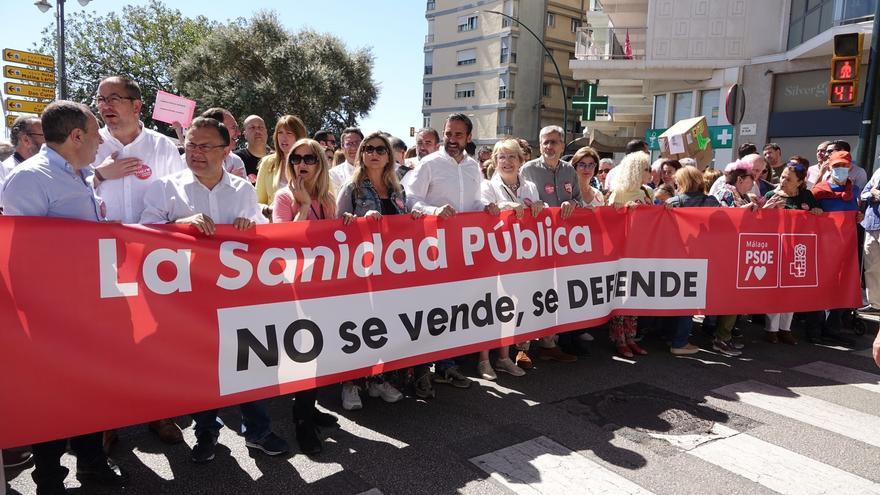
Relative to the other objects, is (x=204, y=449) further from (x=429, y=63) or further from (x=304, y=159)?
(x=429, y=63)

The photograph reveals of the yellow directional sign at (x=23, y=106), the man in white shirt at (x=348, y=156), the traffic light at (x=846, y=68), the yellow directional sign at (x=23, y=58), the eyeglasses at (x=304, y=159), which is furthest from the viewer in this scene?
the yellow directional sign at (x=23, y=106)

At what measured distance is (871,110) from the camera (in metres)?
8.48

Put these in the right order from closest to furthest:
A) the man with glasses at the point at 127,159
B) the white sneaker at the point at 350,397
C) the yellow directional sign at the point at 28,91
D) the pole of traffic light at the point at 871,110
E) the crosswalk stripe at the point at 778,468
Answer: the crosswalk stripe at the point at 778,468 → the man with glasses at the point at 127,159 → the white sneaker at the point at 350,397 → the pole of traffic light at the point at 871,110 → the yellow directional sign at the point at 28,91

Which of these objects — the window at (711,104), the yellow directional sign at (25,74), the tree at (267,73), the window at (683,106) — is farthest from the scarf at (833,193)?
the tree at (267,73)

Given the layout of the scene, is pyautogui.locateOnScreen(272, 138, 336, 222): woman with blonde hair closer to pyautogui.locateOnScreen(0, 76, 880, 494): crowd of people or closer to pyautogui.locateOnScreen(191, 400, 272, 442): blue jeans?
pyautogui.locateOnScreen(0, 76, 880, 494): crowd of people

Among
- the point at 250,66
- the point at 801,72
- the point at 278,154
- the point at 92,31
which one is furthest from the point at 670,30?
the point at 92,31

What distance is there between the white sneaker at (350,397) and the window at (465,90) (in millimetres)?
45704

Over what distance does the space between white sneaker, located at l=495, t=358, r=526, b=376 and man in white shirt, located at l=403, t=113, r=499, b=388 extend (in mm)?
474

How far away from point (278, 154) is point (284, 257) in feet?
5.51

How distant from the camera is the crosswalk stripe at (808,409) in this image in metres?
4.29

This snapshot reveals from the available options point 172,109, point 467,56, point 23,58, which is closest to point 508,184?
point 172,109

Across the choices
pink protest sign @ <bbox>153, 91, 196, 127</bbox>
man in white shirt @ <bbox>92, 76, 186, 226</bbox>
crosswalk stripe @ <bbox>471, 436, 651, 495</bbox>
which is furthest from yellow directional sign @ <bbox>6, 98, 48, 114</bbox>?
crosswalk stripe @ <bbox>471, 436, 651, 495</bbox>

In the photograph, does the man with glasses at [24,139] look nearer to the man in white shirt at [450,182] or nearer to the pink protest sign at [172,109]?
the pink protest sign at [172,109]

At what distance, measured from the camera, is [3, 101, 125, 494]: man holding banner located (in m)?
2.96
